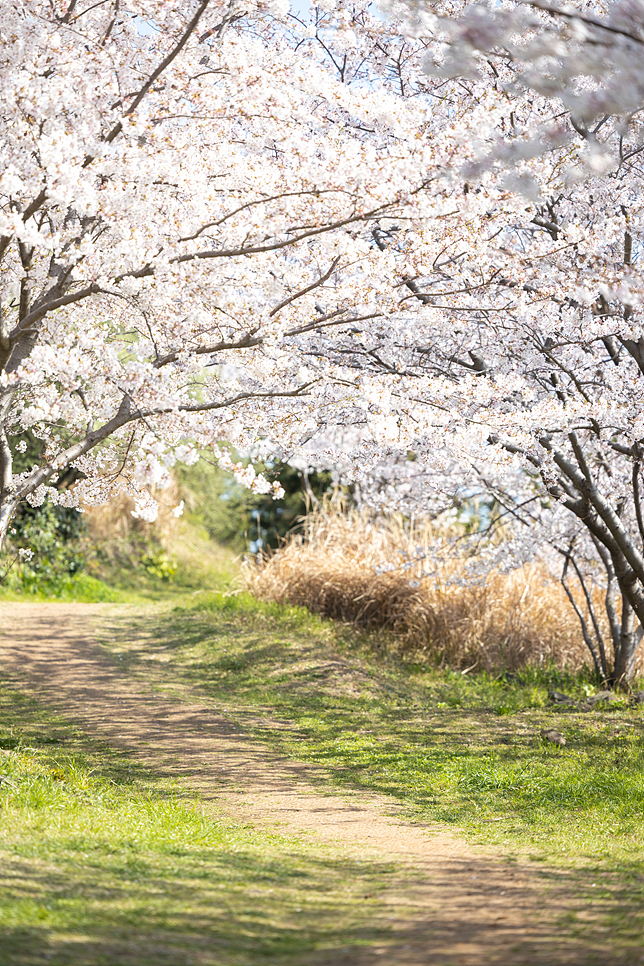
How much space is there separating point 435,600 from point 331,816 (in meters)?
5.19

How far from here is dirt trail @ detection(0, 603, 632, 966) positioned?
3119 mm

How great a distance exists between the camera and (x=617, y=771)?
627 cm

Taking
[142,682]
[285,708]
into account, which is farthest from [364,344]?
[142,682]

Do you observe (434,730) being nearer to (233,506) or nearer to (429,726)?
(429,726)

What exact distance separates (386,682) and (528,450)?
333cm

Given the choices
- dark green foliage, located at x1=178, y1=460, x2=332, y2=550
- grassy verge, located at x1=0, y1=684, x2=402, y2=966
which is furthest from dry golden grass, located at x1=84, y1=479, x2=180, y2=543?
grassy verge, located at x1=0, y1=684, x2=402, y2=966

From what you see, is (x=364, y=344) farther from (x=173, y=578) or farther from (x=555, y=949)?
(x=173, y=578)

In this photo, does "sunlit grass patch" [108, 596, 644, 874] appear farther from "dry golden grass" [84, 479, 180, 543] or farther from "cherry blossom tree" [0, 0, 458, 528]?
"dry golden grass" [84, 479, 180, 543]

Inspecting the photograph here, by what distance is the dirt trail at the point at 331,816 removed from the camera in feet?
10.2

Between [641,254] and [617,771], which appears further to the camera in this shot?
[641,254]

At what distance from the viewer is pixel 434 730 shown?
24.6ft

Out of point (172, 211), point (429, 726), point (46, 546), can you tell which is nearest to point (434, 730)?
point (429, 726)

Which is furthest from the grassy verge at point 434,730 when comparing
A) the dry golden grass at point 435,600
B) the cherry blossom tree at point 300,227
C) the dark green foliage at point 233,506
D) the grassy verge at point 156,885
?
the dark green foliage at point 233,506

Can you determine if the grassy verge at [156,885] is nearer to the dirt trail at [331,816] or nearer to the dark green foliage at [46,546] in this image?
the dirt trail at [331,816]
